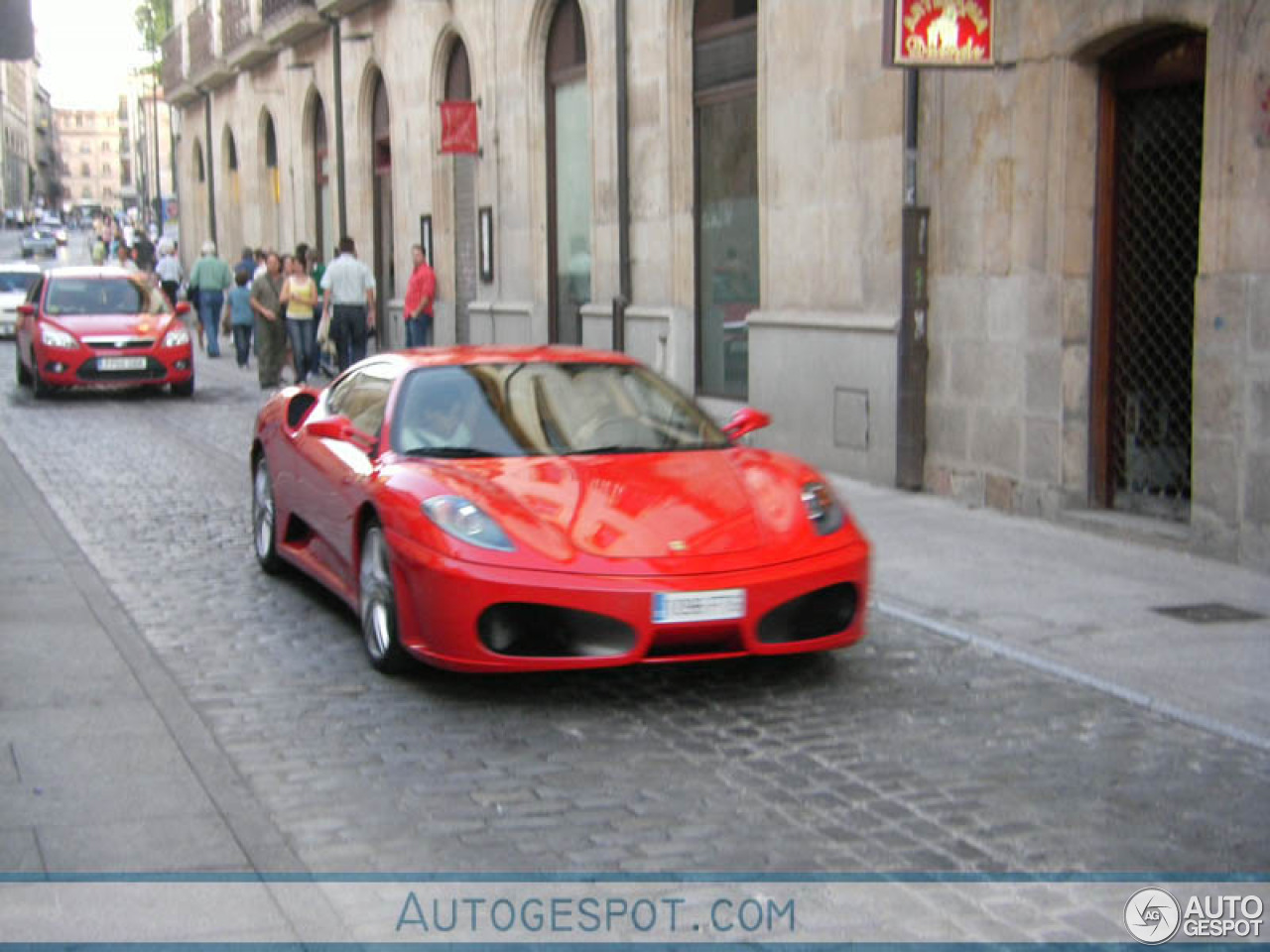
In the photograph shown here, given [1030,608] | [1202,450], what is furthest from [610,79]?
[1030,608]

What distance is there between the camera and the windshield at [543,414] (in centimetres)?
731

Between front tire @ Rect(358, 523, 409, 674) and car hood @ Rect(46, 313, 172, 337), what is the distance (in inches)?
560

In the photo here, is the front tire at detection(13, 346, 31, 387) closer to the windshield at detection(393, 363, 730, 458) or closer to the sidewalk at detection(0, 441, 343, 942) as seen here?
the sidewalk at detection(0, 441, 343, 942)

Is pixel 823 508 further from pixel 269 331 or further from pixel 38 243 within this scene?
pixel 38 243

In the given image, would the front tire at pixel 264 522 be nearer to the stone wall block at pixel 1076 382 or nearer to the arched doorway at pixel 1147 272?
the stone wall block at pixel 1076 382

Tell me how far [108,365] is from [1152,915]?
17.7 metres

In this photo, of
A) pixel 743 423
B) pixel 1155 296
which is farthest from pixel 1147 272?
pixel 743 423

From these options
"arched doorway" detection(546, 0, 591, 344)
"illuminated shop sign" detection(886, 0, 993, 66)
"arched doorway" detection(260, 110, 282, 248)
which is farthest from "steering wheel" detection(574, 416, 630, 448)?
"arched doorway" detection(260, 110, 282, 248)

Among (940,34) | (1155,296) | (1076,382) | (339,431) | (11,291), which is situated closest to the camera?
(339,431)

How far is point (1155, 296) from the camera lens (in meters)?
10.6

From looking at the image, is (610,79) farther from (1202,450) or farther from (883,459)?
(1202,450)

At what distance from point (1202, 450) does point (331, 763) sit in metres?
5.75

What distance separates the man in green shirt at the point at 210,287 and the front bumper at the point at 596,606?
72.5ft

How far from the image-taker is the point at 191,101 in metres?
44.5
